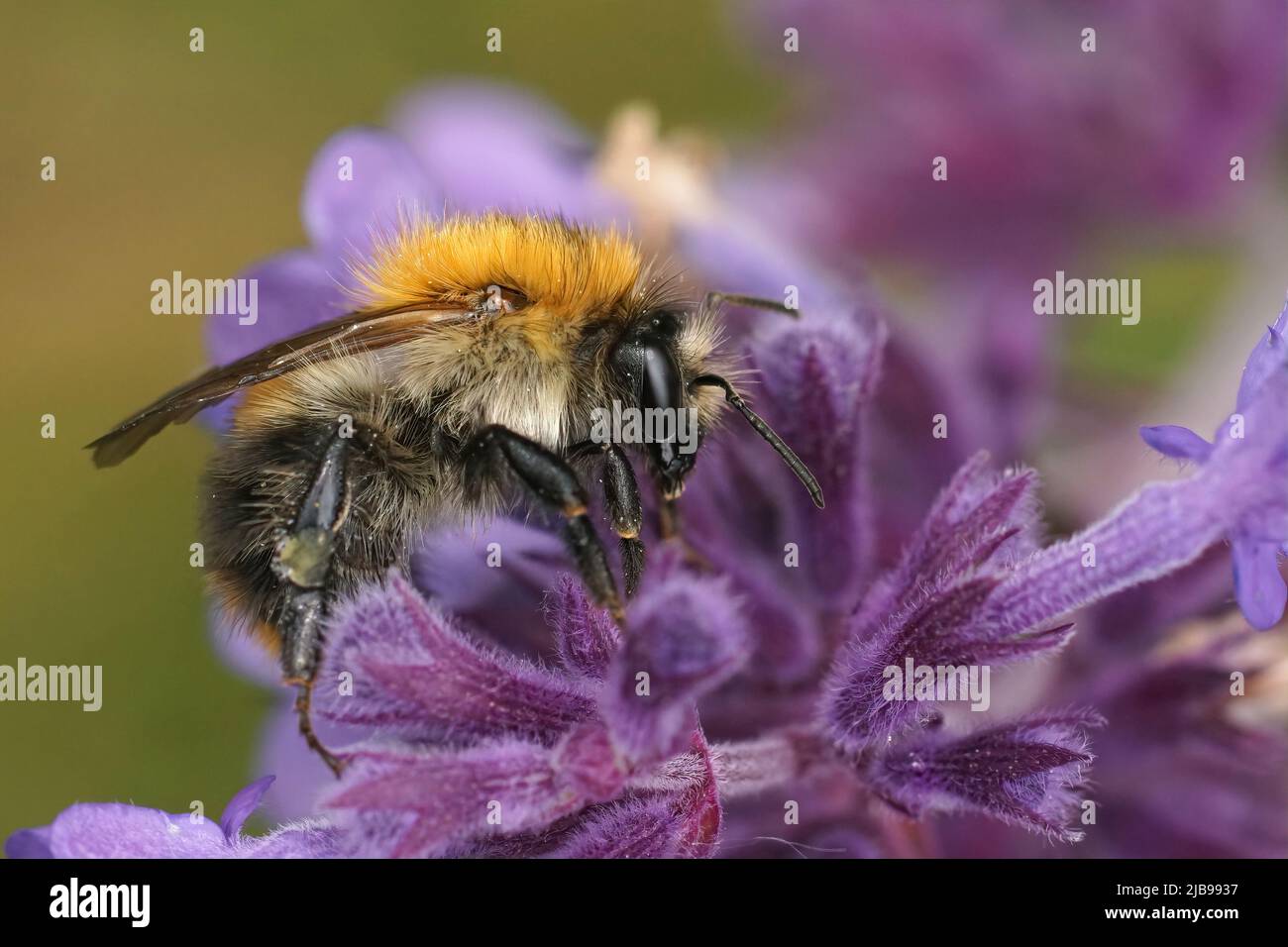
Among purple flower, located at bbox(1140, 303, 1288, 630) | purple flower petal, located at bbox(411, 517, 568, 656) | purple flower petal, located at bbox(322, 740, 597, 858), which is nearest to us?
purple flower petal, located at bbox(322, 740, 597, 858)

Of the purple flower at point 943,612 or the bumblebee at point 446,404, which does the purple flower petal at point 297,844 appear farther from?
the purple flower at point 943,612

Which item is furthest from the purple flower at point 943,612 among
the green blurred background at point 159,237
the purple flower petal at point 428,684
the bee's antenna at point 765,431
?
the green blurred background at point 159,237

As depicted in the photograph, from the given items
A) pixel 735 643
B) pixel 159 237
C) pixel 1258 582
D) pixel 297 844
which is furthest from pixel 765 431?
pixel 159 237

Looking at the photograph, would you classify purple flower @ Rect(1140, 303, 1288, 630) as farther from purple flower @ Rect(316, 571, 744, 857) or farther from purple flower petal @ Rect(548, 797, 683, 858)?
purple flower petal @ Rect(548, 797, 683, 858)

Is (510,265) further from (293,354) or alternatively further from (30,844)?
(30,844)

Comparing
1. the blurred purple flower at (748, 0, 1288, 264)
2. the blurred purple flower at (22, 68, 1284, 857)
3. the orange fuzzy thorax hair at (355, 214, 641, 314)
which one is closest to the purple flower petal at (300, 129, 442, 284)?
the blurred purple flower at (22, 68, 1284, 857)

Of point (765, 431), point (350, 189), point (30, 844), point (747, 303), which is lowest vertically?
point (30, 844)
